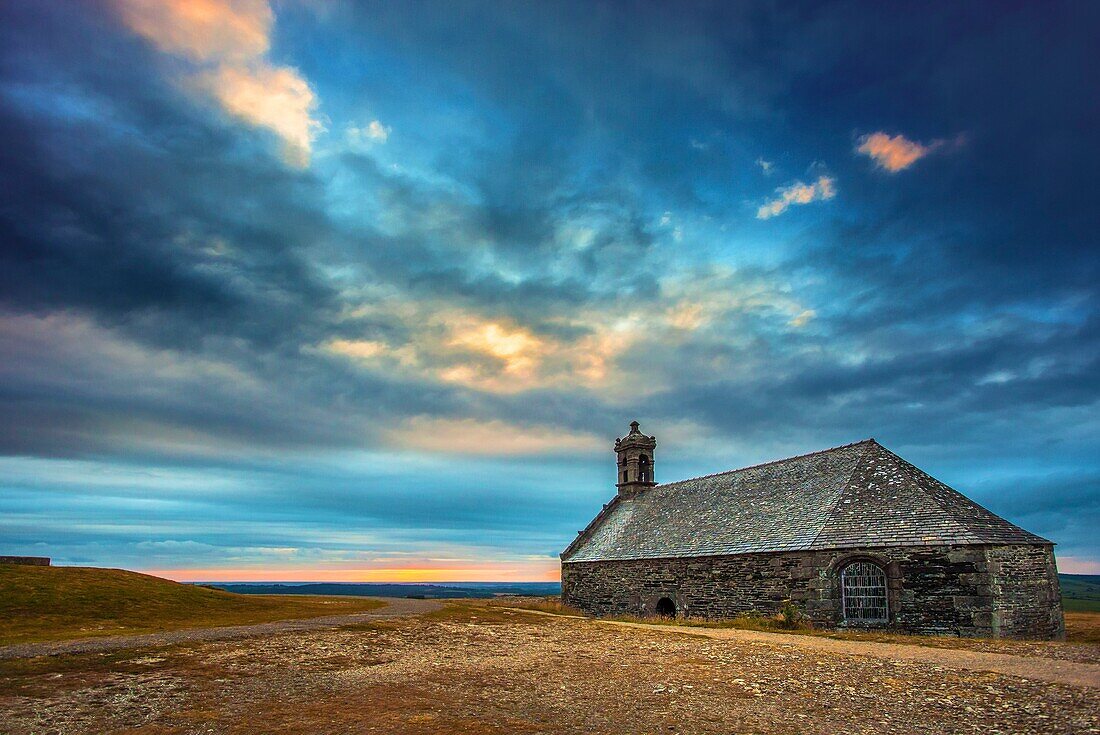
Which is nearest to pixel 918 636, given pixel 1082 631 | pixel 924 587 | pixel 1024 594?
pixel 924 587

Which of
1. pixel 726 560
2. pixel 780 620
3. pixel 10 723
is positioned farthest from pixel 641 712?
pixel 726 560

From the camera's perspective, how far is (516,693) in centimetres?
1183

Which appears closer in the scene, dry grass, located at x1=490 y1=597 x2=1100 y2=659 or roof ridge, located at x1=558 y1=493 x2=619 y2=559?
dry grass, located at x1=490 y1=597 x2=1100 y2=659

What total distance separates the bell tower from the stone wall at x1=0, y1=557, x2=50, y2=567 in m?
37.5

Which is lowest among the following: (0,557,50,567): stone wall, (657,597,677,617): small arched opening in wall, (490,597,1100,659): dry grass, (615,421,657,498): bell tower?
(657,597,677,617): small arched opening in wall

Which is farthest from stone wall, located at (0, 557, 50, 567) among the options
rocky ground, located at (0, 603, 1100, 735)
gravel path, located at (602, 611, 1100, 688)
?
gravel path, located at (602, 611, 1100, 688)

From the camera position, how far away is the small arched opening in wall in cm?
3441

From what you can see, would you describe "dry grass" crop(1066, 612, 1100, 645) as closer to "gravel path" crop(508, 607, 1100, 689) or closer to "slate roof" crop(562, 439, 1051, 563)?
"slate roof" crop(562, 439, 1051, 563)

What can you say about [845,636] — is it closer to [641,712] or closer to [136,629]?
[641,712]

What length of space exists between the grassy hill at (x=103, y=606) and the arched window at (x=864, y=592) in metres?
24.3

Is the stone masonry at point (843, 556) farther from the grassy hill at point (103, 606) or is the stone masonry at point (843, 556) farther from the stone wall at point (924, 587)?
the grassy hill at point (103, 606)

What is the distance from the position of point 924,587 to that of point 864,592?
87.2 inches

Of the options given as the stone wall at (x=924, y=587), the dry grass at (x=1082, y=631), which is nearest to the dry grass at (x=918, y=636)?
the dry grass at (x=1082, y=631)

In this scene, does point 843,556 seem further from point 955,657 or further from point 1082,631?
point 1082,631
